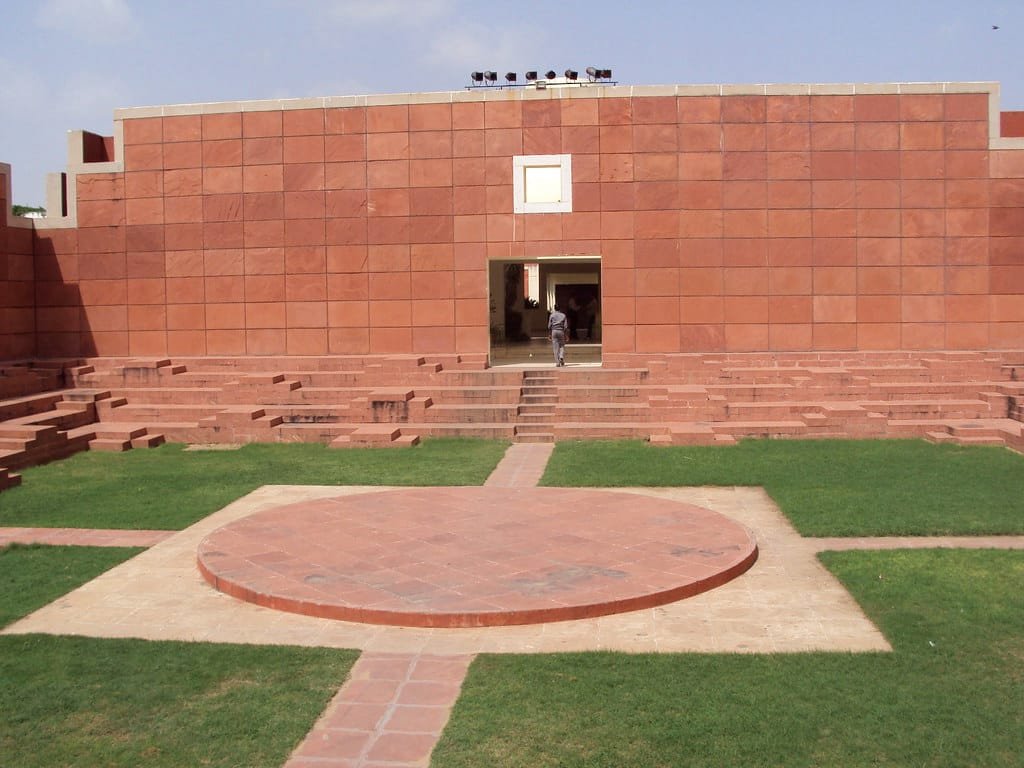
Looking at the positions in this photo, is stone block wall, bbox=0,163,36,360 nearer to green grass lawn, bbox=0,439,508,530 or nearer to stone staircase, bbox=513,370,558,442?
green grass lawn, bbox=0,439,508,530

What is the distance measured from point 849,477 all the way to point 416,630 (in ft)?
23.7

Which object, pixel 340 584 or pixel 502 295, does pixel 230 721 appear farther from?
pixel 502 295

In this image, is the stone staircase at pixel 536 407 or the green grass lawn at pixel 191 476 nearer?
the green grass lawn at pixel 191 476

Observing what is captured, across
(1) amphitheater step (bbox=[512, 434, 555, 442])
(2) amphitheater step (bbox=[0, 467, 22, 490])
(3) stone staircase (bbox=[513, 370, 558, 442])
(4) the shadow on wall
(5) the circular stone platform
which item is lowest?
(5) the circular stone platform

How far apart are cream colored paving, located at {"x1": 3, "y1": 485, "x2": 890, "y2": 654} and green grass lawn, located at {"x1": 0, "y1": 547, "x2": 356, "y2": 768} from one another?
344mm

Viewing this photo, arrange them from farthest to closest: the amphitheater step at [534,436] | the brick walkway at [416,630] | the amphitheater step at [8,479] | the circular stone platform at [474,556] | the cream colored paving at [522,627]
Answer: the amphitheater step at [534,436]
the amphitheater step at [8,479]
the circular stone platform at [474,556]
the cream colored paving at [522,627]
the brick walkway at [416,630]

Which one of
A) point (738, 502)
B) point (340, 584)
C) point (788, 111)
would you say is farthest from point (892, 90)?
point (340, 584)

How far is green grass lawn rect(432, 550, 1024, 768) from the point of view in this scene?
16.5ft

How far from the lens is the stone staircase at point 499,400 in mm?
15570

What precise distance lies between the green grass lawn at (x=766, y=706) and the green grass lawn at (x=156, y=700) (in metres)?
0.98

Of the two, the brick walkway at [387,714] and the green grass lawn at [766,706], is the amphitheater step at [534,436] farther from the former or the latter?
the brick walkway at [387,714]

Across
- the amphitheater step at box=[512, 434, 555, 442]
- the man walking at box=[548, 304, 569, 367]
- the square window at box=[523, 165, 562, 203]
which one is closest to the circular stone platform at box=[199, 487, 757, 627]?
the amphitheater step at box=[512, 434, 555, 442]

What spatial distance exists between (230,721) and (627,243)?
49.3 feet

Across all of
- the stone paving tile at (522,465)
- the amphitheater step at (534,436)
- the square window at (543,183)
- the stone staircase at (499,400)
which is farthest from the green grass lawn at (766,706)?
the square window at (543,183)
